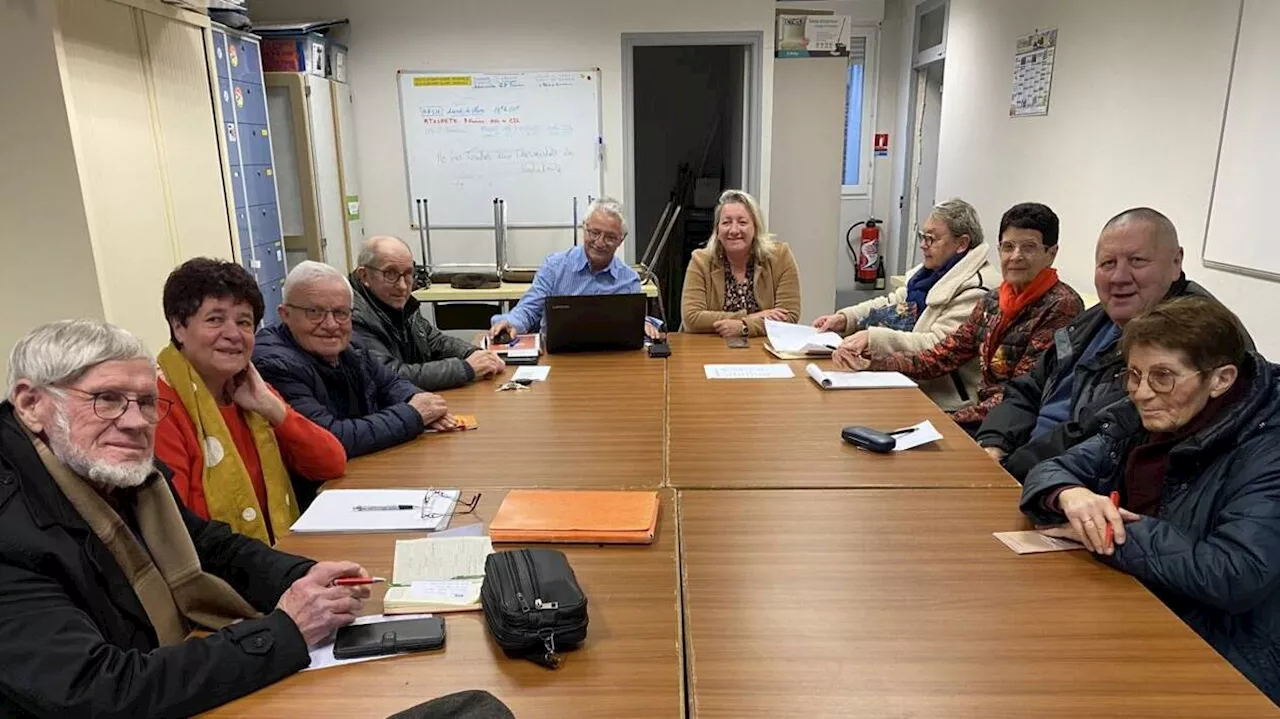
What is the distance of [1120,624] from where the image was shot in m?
1.33

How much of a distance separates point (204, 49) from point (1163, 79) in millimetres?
4439

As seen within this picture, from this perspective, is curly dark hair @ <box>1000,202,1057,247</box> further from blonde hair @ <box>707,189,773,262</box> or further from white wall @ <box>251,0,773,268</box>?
white wall @ <box>251,0,773,268</box>

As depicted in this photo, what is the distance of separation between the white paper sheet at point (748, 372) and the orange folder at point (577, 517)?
1.10 meters

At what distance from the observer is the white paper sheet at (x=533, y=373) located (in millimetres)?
2828

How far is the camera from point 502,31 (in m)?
5.16

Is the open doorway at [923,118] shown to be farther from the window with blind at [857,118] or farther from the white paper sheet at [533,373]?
the white paper sheet at [533,373]

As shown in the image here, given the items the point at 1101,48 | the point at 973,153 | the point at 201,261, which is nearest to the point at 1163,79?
the point at 1101,48

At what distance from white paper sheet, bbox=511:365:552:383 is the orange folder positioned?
1037mm

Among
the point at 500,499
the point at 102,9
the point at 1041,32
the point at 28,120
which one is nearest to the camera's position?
the point at 500,499

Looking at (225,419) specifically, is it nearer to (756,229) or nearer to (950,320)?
(756,229)

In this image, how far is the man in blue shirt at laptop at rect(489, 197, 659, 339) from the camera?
3.56 metres

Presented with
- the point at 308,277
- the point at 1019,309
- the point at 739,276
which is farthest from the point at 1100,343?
the point at 308,277

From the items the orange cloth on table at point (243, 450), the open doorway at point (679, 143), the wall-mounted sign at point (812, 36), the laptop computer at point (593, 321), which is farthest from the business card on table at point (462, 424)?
the open doorway at point (679, 143)

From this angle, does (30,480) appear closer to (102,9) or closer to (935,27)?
(102,9)
